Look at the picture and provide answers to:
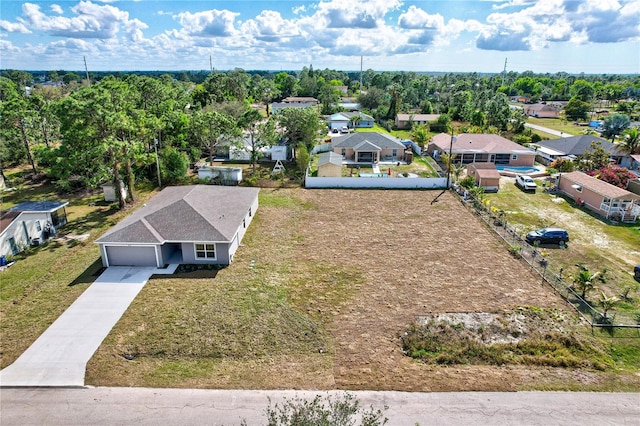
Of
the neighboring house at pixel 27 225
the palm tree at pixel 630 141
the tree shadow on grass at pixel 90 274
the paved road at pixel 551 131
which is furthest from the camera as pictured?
the paved road at pixel 551 131

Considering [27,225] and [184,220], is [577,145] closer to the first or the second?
[184,220]

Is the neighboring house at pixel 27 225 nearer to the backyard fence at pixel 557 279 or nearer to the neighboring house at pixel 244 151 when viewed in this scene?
the neighboring house at pixel 244 151

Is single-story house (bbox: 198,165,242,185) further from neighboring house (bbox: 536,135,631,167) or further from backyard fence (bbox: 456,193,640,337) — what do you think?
neighboring house (bbox: 536,135,631,167)

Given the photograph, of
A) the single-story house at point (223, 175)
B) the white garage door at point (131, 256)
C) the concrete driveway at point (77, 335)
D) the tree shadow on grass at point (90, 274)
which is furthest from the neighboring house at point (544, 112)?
the tree shadow on grass at point (90, 274)

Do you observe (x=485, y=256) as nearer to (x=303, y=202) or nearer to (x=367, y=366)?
(x=367, y=366)

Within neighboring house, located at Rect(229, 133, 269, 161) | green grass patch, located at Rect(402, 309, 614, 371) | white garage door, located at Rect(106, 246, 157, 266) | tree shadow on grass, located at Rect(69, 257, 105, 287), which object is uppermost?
neighboring house, located at Rect(229, 133, 269, 161)

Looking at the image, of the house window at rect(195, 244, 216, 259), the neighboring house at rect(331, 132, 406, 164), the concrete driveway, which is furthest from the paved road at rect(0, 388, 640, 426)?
the neighboring house at rect(331, 132, 406, 164)
